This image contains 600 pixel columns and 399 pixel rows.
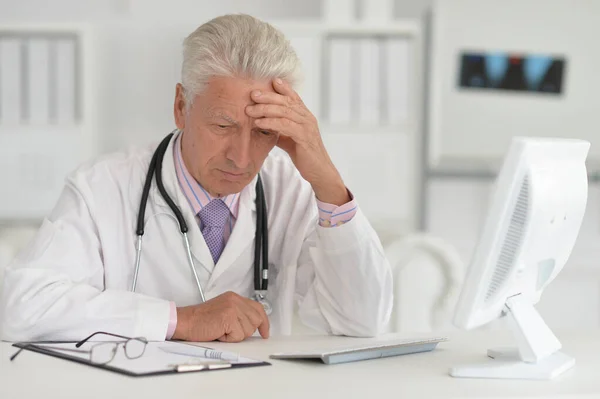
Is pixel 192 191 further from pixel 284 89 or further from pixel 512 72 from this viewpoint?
pixel 512 72

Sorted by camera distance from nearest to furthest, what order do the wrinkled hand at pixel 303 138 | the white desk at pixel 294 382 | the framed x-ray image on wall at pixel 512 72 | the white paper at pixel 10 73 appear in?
1. the white desk at pixel 294 382
2. the wrinkled hand at pixel 303 138
3. the white paper at pixel 10 73
4. the framed x-ray image on wall at pixel 512 72

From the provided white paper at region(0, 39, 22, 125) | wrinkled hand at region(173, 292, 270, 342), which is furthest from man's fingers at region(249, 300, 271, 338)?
white paper at region(0, 39, 22, 125)

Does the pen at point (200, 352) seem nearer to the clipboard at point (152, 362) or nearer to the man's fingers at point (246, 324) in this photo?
the clipboard at point (152, 362)

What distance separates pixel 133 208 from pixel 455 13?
2004mm

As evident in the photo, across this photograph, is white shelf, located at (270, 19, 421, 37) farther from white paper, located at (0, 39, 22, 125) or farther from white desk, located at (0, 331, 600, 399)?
white desk, located at (0, 331, 600, 399)

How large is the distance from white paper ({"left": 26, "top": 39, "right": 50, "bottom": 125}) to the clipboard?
1.78 m

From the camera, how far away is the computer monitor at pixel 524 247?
4.16 feet

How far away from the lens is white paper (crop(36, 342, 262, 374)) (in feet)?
4.18

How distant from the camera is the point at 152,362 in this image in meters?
1.32

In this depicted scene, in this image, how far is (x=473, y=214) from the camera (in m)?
3.52

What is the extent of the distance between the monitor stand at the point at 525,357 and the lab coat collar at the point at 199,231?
67 centimetres

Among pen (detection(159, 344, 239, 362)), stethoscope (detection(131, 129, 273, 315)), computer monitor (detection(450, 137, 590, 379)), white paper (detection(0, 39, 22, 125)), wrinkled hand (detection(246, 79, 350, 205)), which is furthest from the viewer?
white paper (detection(0, 39, 22, 125))

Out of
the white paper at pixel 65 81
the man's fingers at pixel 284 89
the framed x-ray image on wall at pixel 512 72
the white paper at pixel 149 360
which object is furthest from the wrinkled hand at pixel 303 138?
the framed x-ray image on wall at pixel 512 72

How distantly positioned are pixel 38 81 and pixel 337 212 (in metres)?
1.74
